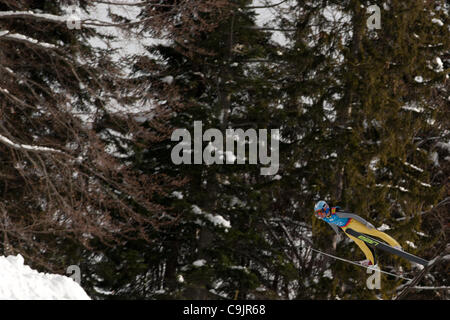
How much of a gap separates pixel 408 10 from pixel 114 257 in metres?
9.58

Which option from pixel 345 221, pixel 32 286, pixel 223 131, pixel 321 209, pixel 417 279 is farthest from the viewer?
pixel 223 131

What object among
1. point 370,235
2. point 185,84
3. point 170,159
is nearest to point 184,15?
point 185,84

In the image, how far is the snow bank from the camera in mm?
5508

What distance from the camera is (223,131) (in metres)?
14.9

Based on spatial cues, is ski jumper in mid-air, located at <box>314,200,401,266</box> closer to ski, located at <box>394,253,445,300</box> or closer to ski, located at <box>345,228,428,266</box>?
ski, located at <box>345,228,428,266</box>

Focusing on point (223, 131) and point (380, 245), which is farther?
point (223, 131)

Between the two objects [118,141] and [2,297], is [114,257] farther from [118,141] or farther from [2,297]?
[2,297]

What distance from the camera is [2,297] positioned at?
5.30m

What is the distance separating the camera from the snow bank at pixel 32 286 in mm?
5508

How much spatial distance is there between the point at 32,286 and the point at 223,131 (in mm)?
9498

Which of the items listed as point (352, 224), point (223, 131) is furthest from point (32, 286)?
point (223, 131)

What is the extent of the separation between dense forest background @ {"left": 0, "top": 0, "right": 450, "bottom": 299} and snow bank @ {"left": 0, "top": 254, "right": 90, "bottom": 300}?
4.90m

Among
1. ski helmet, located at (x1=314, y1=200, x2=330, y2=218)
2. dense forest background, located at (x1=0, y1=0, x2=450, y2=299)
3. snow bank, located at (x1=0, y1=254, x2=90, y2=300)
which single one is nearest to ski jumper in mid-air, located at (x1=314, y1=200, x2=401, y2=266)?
ski helmet, located at (x1=314, y1=200, x2=330, y2=218)

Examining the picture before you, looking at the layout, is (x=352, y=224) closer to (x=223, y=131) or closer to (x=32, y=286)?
(x=32, y=286)
